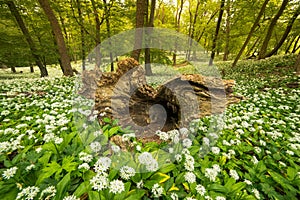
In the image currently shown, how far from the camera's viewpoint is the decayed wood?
3.15m

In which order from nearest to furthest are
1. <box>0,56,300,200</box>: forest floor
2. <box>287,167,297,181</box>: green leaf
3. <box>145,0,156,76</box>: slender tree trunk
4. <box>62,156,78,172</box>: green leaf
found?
<box>0,56,300,200</box>: forest floor → <box>62,156,78,172</box>: green leaf → <box>287,167,297,181</box>: green leaf → <box>145,0,156,76</box>: slender tree trunk

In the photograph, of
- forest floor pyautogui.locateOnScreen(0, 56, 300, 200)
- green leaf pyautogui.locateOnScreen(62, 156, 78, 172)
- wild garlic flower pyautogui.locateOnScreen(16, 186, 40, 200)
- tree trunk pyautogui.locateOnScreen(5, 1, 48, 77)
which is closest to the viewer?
wild garlic flower pyautogui.locateOnScreen(16, 186, 40, 200)

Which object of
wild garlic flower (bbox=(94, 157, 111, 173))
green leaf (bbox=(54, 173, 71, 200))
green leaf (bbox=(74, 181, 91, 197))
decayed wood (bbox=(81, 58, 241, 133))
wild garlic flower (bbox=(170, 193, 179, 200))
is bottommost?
wild garlic flower (bbox=(170, 193, 179, 200))

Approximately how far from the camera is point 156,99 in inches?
141

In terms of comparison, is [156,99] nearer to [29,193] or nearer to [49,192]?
[49,192]

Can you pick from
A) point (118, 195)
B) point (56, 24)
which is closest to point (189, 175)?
point (118, 195)

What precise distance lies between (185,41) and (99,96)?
21881mm

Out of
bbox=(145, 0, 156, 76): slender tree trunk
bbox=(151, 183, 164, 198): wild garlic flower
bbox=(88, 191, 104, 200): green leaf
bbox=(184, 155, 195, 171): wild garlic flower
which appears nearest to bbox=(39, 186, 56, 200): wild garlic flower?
bbox=(88, 191, 104, 200): green leaf

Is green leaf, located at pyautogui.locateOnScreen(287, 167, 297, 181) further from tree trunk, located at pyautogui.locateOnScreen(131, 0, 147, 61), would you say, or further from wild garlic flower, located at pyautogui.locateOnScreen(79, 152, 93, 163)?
tree trunk, located at pyautogui.locateOnScreen(131, 0, 147, 61)

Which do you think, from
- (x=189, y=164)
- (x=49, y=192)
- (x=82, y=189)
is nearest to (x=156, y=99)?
(x=189, y=164)

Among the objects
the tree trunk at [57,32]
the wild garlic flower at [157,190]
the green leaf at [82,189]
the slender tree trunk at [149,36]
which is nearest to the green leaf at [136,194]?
the wild garlic flower at [157,190]

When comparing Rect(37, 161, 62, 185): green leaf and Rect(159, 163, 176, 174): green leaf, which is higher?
Rect(37, 161, 62, 185): green leaf

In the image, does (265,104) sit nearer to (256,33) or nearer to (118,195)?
(118,195)

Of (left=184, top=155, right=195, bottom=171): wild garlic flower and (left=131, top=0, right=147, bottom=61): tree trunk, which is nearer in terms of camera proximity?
(left=184, top=155, right=195, bottom=171): wild garlic flower
